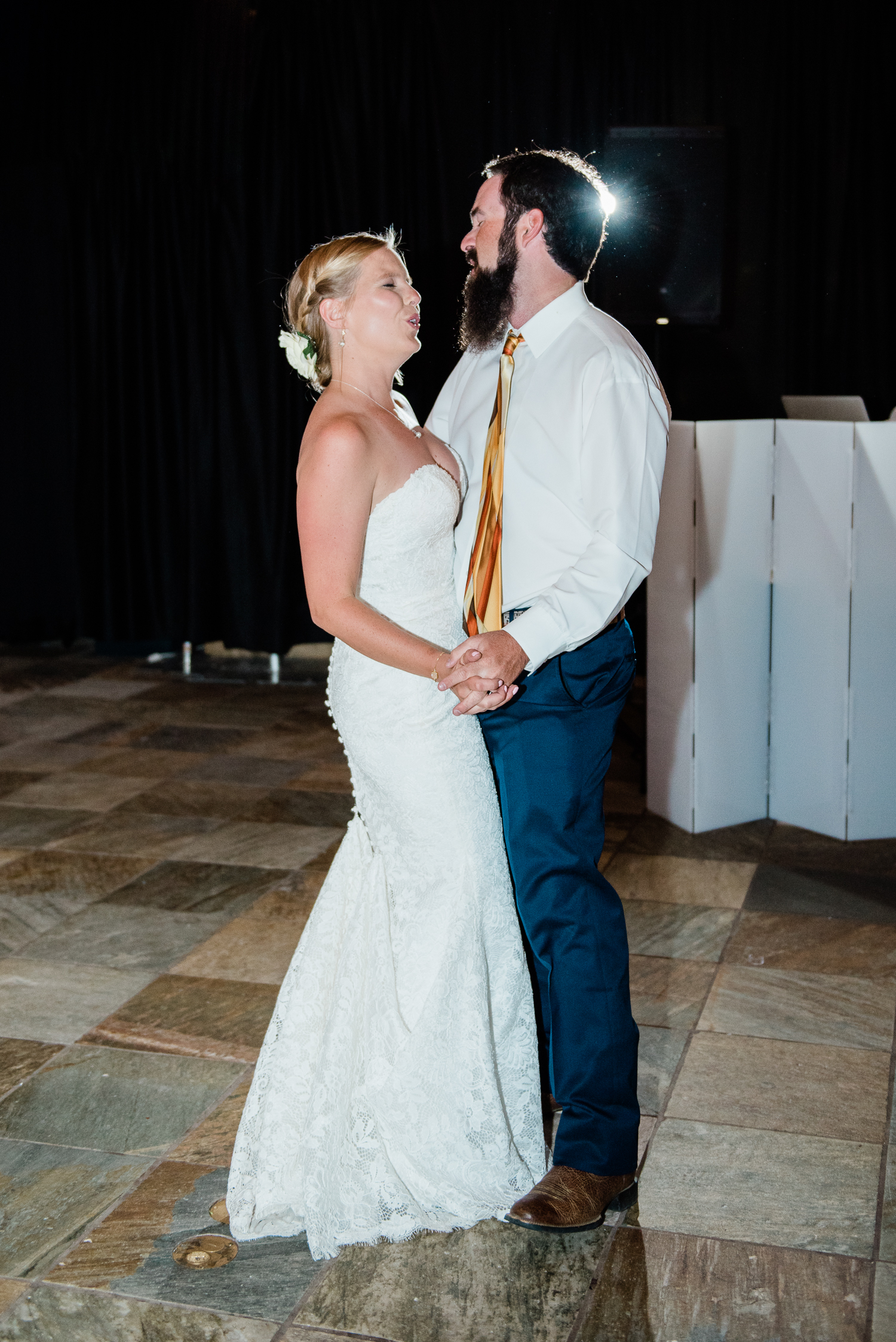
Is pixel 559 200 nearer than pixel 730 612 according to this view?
Yes

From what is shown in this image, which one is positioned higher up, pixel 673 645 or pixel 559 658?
pixel 559 658

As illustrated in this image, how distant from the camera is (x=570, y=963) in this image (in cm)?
211

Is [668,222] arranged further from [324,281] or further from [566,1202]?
[566,1202]

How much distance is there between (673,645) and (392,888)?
2.11 metres

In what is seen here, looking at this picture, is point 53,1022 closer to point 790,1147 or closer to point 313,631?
→ point 790,1147

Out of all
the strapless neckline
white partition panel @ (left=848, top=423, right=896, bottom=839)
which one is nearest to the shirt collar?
the strapless neckline

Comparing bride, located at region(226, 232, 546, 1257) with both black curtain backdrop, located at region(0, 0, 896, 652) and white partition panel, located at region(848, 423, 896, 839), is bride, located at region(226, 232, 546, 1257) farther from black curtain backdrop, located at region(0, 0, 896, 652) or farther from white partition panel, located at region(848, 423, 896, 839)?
black curtain backdrop, located at region(0, 0, 896, 652)

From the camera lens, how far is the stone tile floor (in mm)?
1938

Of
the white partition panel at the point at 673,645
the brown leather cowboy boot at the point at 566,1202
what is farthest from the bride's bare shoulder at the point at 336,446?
the white partition panel at the point at 673,645

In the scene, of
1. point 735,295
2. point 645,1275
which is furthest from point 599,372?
point 735,295

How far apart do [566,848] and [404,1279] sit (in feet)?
2.28

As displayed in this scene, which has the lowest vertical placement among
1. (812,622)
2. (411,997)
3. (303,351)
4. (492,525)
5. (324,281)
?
(411,997)

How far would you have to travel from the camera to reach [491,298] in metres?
2.17

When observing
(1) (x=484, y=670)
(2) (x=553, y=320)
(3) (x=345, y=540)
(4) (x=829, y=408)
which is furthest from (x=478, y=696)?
(4) (x=829, y=408)
